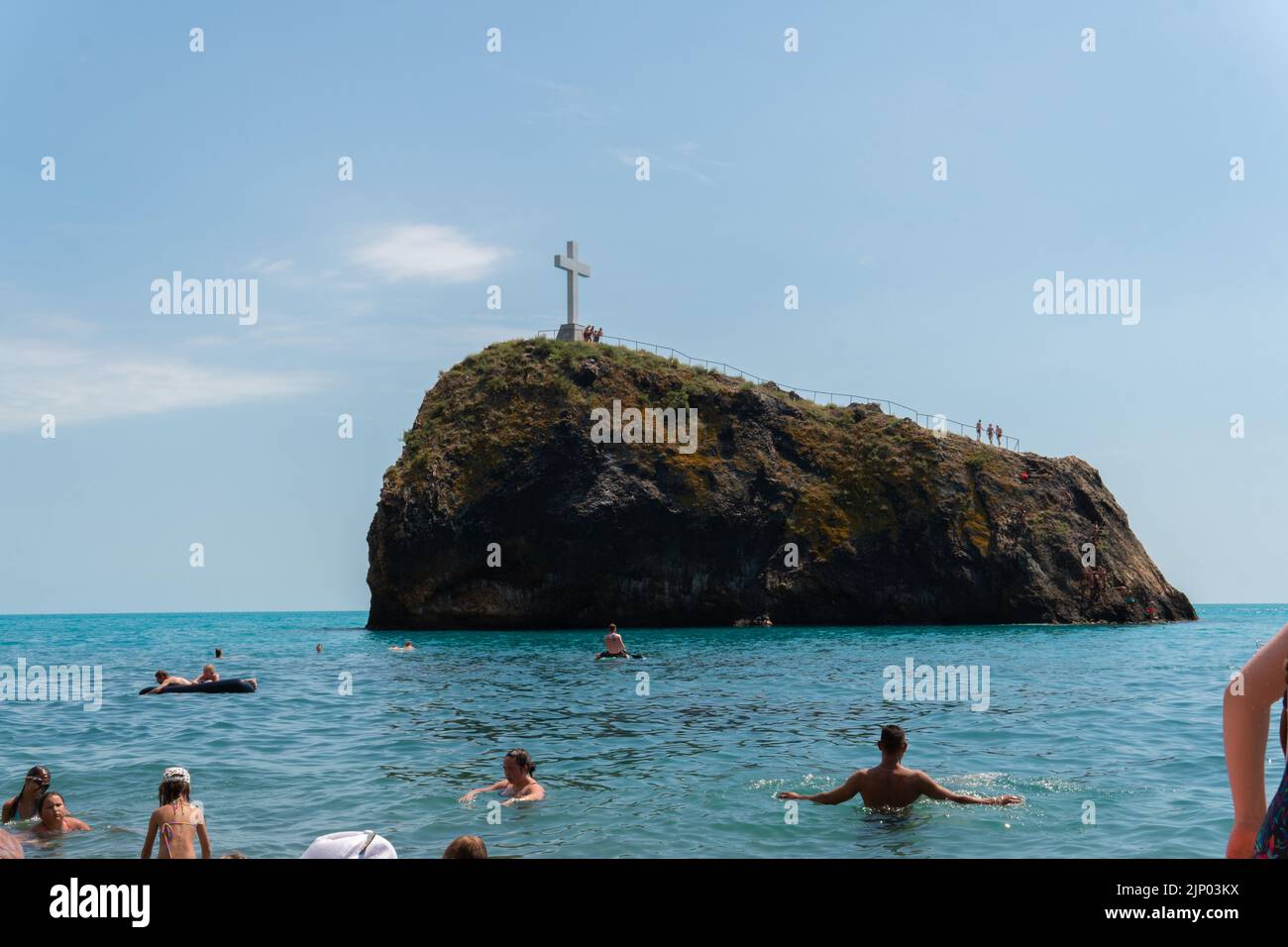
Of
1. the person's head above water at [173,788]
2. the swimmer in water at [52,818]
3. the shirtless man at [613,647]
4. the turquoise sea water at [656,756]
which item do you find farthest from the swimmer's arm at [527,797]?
the shirtless man at [613,647]

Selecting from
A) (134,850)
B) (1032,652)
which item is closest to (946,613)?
(1032,652)

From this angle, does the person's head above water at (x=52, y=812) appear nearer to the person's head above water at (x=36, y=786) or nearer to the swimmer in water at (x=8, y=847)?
the person's head above water at (x=36, y=786)

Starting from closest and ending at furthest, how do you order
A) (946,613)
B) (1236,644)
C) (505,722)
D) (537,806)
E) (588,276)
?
(537,806) < (505,722) < (1236,644) < (946,613) < (588,276)

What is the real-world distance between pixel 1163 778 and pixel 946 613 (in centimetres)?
6211

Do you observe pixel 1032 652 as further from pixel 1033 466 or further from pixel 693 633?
pixel 1033 466

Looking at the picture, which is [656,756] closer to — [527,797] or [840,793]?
[527,797]

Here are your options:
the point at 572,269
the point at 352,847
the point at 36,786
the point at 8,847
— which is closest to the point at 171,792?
the point at 8,847

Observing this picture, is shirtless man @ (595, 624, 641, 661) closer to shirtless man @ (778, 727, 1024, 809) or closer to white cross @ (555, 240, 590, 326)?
shirtless man @ (778, 727, 1024, 809)

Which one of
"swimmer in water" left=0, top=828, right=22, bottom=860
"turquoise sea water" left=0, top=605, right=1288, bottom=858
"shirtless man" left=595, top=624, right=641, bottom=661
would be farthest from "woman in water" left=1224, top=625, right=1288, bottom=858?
"shirtless man" left=595, top=624, right=641, bottom=661

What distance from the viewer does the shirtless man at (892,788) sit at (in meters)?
14.5

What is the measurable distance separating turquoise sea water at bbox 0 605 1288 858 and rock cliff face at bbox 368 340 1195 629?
33.5 metres

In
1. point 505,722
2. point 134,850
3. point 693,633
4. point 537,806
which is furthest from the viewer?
point 693,633

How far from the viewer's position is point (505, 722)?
24328 mm
